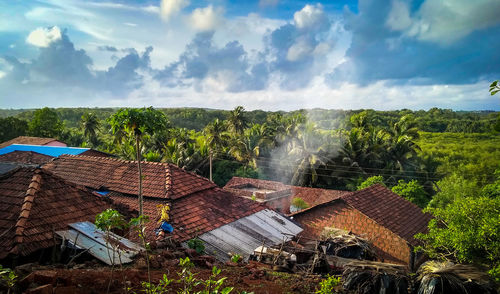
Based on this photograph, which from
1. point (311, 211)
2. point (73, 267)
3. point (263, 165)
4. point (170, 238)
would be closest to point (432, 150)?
point (263, 165)

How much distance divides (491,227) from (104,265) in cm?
875

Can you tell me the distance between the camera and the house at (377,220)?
1595 centimetres

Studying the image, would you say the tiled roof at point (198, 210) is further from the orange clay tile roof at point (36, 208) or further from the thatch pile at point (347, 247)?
the thatch pile at point (347, 247)

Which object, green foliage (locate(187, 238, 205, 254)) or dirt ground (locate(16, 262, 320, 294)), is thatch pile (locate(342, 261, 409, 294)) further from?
green foliage (locate(187, 238, 205, 254))

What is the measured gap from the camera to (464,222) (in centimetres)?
889

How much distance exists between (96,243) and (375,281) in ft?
20.5

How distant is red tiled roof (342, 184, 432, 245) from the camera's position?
54.5 ft

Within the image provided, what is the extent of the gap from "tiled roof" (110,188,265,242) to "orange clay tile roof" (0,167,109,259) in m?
1.89

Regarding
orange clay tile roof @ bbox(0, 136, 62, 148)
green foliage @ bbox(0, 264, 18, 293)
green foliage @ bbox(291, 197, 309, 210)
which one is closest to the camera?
green foliage @ bbox(0, 264, 18, 293)

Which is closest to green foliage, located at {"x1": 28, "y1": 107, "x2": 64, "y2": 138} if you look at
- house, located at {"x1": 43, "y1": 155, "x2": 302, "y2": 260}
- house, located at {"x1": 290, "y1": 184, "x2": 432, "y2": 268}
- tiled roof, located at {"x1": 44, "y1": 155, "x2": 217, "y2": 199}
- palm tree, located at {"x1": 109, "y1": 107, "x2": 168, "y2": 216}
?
tiled roof, located at {"x1": 44, "y1": 155, "x2": 217, "y2": 199}

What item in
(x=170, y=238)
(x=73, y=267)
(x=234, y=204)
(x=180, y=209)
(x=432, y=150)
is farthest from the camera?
(x=432, y=150)

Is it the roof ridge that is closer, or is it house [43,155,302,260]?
the roof ridge

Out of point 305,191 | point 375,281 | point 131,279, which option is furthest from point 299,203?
point 131,279

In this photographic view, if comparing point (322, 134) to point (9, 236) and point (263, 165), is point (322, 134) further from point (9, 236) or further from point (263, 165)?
point (9, 236)
